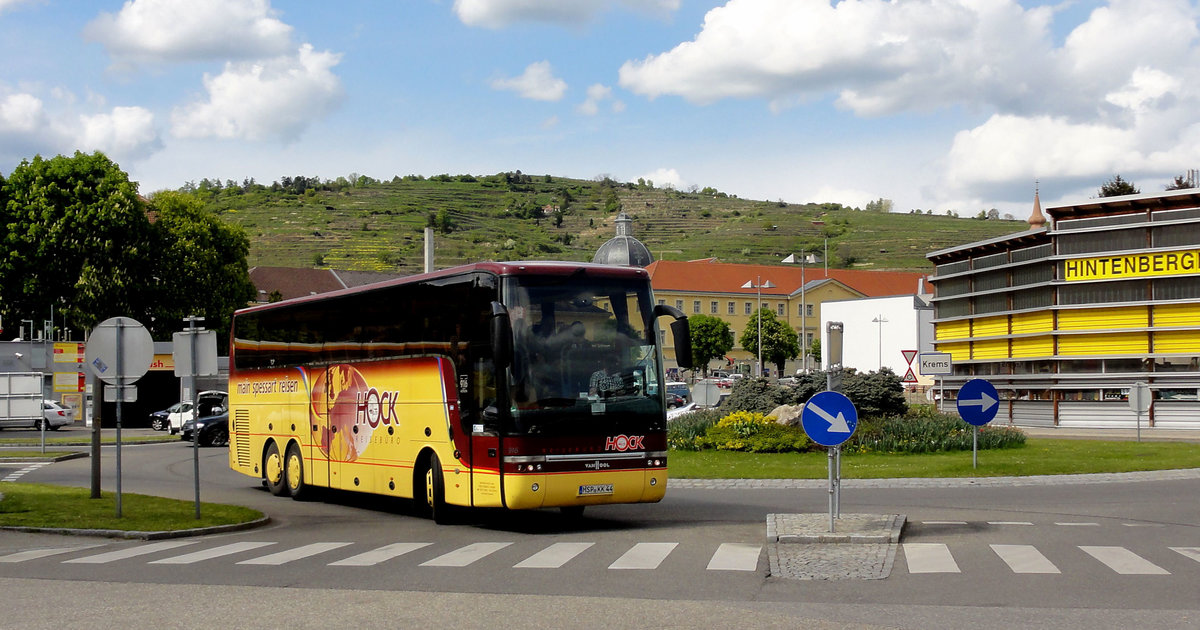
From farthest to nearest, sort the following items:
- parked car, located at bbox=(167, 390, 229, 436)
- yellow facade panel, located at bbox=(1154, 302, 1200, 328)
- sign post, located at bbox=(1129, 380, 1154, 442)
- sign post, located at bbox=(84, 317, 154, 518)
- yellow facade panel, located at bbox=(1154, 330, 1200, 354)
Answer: parked car, located at bbox=(167, 390, 229, 436), yellow facade panel, located at bbox=(1154, 330, 1200, 354), yellow facade panel, located at bbox=(1154, 302, 1200, 328), sign post, located at bbox=(1129, 380, 1154, 442), sign post, located at bbox=(84, 317, 154, 518)

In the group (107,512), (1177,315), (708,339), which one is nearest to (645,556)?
(107,512)

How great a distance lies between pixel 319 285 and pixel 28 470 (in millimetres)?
95056

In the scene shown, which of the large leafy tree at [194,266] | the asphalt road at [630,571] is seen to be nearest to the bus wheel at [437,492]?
the asphalt road at [630,571]

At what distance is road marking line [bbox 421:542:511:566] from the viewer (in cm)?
1241

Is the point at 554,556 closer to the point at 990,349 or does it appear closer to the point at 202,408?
the point at 990,349

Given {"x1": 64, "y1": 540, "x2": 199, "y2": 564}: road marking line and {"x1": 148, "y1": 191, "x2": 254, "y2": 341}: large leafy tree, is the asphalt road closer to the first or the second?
{"x1": 64, "y1": 540, "x2": 199, "y2": 564}: road marking line

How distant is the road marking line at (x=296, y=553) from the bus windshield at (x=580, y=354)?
2587mm

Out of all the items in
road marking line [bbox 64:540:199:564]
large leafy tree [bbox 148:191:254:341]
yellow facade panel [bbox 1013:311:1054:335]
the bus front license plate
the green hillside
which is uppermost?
the green hillside

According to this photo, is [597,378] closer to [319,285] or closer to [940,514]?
[940,514]

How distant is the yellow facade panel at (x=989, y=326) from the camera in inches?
1731

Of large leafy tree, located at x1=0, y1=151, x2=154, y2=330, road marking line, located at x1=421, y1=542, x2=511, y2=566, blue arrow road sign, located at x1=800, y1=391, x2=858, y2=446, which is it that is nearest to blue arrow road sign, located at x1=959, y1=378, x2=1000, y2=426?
blue arrow road sign, located at x1=800, y1=391, x2=858, y2=446

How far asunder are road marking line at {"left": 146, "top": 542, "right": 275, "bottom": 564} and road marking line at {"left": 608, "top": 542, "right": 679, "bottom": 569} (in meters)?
4.36

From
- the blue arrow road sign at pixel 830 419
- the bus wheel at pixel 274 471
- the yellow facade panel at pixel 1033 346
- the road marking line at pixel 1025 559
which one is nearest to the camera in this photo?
the road marking line at pixel 1025 559

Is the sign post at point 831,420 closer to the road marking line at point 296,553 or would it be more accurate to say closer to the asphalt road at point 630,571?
the asphalt road at point 630,571
